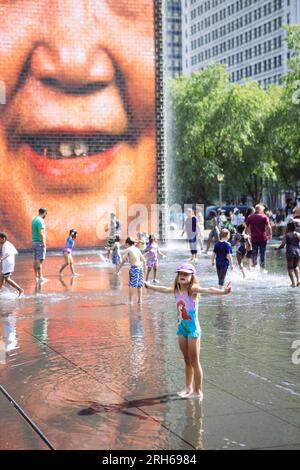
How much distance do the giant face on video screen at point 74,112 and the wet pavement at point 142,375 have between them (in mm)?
14507

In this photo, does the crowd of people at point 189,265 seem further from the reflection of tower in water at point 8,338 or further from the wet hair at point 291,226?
the reflection of tower in water at point 8,338

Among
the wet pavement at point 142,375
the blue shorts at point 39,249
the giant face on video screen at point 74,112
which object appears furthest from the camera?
the giant face on video screen at point 74,112

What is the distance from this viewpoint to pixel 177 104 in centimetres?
5284

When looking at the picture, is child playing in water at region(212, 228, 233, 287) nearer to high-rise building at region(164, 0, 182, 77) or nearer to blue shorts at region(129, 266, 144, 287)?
blue shorts at region(129, 266, 144, 287)

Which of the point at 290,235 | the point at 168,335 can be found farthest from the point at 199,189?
the point at 168,335

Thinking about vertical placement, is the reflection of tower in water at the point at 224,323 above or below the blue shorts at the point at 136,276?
below

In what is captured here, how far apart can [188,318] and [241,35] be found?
405 ft

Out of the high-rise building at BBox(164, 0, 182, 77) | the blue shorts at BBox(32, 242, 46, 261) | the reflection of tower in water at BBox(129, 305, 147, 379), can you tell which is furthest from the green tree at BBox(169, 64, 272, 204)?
the high-rise building at BBox(164, 0, 182, 77)

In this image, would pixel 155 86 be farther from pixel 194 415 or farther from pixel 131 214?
pixel 194 415

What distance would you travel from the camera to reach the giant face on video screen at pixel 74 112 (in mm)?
29609

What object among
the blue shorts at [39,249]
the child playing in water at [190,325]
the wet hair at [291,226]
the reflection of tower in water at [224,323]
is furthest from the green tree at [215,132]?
the child playing in water at [190,325]

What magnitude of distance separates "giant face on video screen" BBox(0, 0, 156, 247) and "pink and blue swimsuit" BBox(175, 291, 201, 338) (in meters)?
22.4

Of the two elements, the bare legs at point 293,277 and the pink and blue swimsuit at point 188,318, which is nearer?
the pink and blue swimsuit at point 188,318

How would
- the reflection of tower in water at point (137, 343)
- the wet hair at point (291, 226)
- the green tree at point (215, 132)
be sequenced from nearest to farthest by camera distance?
1. the reflection of tower in water at point (137, 343)
2. the wet hair at point (291, 226)
3. the green tree at point (215, 132)
